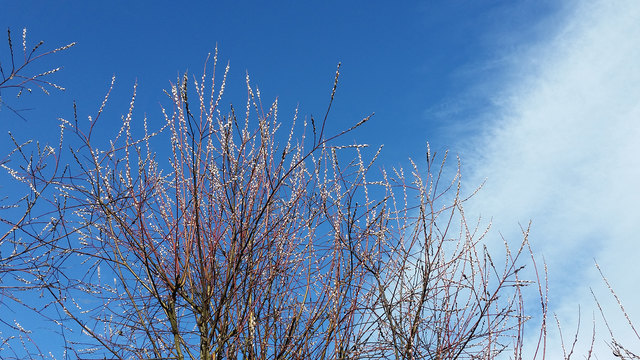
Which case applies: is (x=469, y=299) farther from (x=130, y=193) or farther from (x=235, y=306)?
(x=130, y=193)

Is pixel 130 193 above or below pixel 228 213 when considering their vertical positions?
above

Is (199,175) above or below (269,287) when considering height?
above

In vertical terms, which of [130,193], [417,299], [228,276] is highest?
[130,193]

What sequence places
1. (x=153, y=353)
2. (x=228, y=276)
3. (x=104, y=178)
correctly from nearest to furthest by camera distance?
1. (x=228, y=276)
2. (x=104, y=178)
3. (x=153, y=353)

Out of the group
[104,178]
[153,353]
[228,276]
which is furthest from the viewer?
[153,353]

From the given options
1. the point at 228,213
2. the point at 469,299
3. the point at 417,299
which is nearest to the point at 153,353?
the point at 228,213

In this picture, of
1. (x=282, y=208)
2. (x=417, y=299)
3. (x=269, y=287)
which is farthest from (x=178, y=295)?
(x=417, y=299)

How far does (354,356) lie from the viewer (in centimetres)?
354

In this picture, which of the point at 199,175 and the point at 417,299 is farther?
the point at 417,299

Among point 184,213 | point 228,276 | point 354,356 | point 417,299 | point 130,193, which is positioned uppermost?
point 130,193

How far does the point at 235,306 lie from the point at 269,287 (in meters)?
0.28

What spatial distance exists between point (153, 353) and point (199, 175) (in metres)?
1.33

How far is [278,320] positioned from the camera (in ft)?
11.5

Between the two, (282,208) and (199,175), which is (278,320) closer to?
(282,208)
